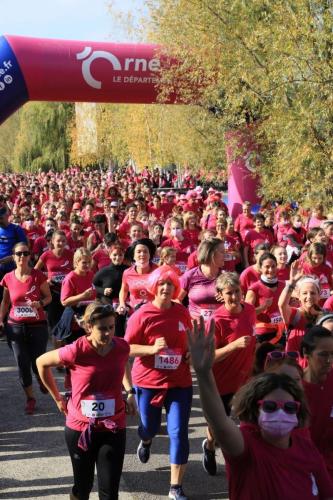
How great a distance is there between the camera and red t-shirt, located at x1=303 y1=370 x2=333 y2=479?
3.53m

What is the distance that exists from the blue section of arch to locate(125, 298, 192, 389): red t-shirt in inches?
412

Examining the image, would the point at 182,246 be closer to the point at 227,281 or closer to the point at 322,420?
the point at 227,281

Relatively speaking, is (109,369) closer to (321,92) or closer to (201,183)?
(321,92)

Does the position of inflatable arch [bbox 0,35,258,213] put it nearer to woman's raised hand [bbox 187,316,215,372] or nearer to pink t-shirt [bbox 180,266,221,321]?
pink t-shirt [bbox 180,266,221,321]

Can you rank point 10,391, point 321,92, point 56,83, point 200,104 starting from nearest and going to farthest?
point 10,391 → point 321,92 → point 56,83 → point 200,104

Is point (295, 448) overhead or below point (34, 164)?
below

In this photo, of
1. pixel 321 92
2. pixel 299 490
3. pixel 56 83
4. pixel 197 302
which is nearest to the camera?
pixel 299 490

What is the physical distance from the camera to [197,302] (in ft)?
20.7

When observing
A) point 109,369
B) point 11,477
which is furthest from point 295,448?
point 11,477

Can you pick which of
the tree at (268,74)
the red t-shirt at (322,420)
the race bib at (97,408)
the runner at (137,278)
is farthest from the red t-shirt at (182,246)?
the red t-shirt at (322,420)

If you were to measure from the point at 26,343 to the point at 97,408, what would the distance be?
294 centimetres

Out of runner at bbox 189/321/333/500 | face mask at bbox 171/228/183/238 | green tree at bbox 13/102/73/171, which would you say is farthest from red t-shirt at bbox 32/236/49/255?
green tree at bbox 13/102/73/171

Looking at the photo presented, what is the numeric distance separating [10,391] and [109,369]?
11.8ft

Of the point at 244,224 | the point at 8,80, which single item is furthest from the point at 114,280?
the point at 8,80
